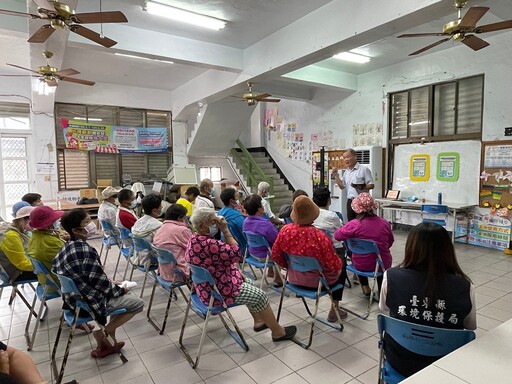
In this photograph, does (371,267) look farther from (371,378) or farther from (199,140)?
(199,140)

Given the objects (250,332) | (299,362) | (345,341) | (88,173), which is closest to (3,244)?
(250,332)

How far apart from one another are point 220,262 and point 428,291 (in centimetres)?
134

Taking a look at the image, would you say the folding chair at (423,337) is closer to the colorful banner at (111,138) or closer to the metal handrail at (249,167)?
the metal handrail at (249,167)

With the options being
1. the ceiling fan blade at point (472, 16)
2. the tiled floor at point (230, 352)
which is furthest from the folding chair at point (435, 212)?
the ceiling fan blade at point (472, 16)

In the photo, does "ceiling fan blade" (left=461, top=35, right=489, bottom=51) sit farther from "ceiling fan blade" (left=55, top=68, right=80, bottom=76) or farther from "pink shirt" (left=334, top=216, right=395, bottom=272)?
"ceiling fan blade" (left=55, top=68, right=80, bottom=76)

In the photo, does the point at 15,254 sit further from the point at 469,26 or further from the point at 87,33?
the point at 469,26

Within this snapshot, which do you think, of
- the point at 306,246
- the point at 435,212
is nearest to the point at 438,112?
the point at 435,212

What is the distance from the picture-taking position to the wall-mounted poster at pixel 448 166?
226 inches

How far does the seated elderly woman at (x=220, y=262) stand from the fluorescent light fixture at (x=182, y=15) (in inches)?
119

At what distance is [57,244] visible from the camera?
8.16 ft

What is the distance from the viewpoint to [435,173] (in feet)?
19.9

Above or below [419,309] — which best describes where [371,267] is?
below

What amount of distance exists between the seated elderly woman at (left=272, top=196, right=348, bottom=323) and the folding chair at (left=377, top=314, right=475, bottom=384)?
0.95 m

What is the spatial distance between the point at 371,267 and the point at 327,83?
16.0 ft
